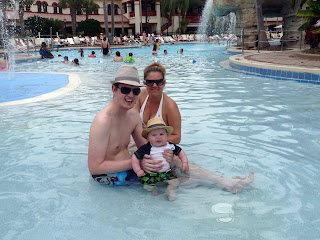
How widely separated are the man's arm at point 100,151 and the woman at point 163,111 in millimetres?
264

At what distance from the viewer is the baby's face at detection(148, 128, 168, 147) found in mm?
3268

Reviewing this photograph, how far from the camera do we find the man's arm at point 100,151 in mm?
3158

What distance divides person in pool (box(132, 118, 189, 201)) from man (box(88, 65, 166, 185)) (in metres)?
0.08

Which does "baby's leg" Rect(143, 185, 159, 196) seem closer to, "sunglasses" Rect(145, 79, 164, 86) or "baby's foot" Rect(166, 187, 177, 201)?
"baby's foot" Rect(166, 187, 177, 201)

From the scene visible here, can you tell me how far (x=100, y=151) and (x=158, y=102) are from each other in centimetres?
102

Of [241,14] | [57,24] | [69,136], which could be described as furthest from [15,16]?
[69,136]

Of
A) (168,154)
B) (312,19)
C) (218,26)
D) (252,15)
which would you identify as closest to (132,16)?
(218,26)

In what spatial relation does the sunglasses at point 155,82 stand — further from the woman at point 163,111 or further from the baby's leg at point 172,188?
the baby's leg at point 172,188

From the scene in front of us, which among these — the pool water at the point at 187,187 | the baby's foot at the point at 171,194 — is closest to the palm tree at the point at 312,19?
Result: the pool water at the point at 187,187

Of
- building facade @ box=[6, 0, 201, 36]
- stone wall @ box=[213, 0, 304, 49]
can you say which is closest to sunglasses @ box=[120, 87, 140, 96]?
stone wall @ box=[213, 0, 304, 49]

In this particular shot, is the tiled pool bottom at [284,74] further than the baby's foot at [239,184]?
Yes

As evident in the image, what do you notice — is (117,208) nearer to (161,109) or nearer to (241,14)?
(161,109)

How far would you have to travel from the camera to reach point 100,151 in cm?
321

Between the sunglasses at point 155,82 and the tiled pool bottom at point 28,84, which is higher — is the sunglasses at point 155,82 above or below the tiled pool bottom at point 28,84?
above
